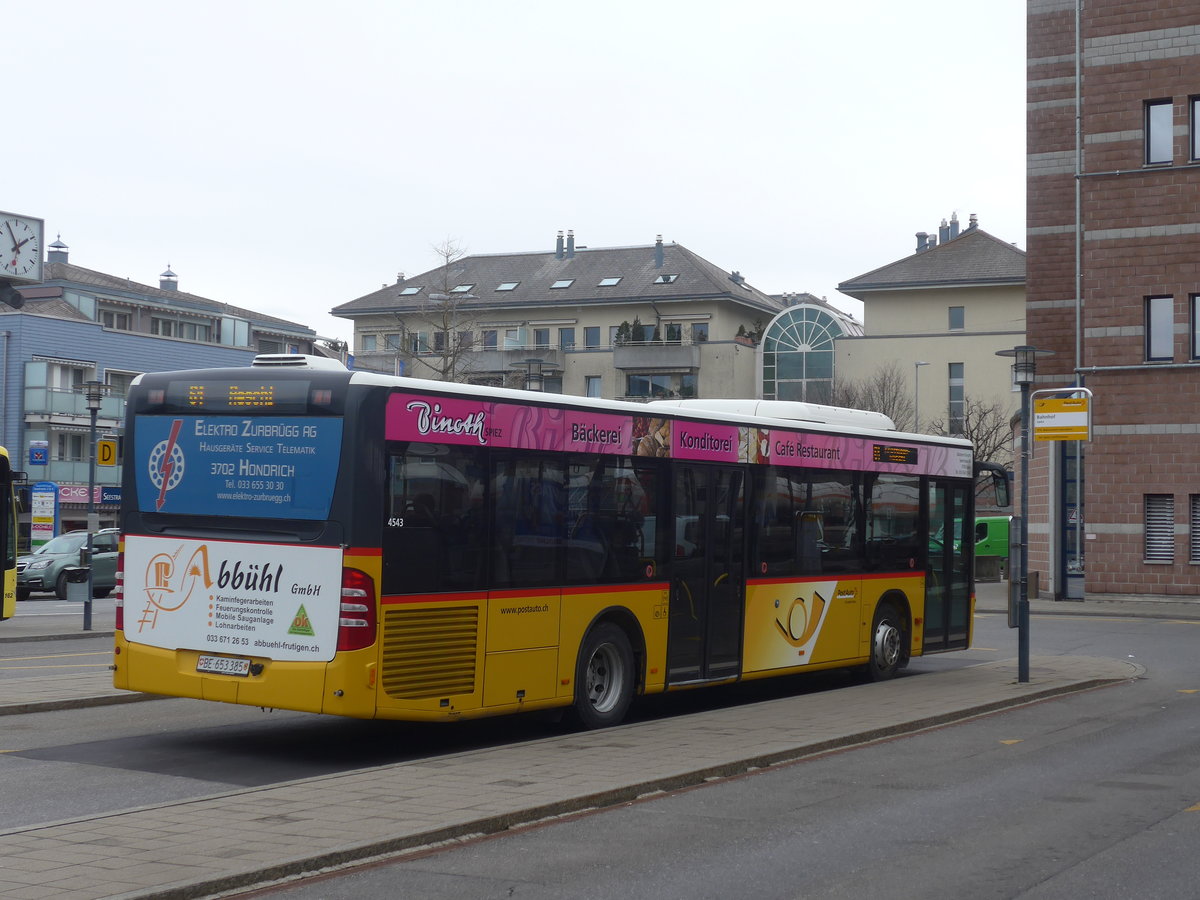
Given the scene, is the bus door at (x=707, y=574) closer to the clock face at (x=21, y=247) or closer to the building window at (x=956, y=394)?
the clock face at (x=21, y=247)

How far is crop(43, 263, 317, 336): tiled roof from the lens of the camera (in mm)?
74625

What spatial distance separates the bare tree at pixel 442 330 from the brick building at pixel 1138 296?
1716 centimetres

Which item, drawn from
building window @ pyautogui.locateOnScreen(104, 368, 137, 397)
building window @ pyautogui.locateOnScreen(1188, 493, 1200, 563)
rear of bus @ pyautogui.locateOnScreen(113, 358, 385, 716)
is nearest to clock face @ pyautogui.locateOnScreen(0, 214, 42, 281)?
rear of bus @ pyautogui.locateOnScreen(113, 358, 385, 716)

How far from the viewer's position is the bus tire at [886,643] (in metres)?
17.7

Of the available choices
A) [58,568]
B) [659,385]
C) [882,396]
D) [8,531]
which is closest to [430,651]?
[8,531]

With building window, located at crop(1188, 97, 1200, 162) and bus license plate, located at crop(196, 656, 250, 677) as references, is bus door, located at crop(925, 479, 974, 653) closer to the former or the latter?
bus license plate, located at crop(196, 656, 250, 677)

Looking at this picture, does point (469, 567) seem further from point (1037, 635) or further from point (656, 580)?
point (1037, 635)

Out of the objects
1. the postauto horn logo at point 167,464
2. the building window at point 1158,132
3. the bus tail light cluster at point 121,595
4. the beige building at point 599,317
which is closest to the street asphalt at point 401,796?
the bus tail light cluster at point 121,595

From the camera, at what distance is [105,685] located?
15438 mm

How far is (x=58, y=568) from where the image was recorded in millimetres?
37156

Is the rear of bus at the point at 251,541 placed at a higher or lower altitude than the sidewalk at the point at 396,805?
higher

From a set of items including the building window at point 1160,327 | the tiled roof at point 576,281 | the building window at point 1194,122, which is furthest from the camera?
the tiled roof at point 576,281

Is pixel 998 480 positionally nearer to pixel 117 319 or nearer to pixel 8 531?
pixel 8 531

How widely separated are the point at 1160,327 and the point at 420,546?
3085 centimetres
